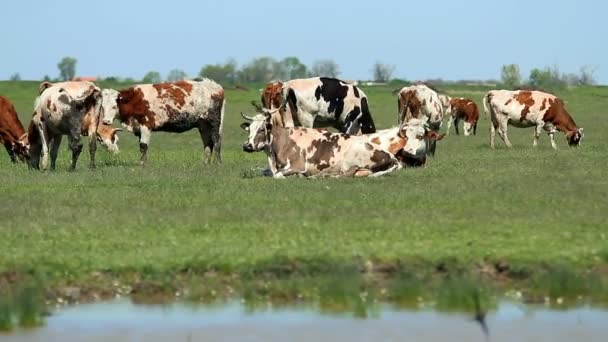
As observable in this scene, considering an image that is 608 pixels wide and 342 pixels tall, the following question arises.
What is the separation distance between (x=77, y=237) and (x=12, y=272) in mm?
1840

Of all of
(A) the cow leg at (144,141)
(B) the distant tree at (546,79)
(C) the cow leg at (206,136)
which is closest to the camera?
(A) the cow leg at (144,141)

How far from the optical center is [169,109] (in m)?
27.7

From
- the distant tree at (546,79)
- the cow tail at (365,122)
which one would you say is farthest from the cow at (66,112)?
the distant tree at (546,79)

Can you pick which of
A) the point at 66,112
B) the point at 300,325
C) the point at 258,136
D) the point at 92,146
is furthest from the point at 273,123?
the point at 300,325

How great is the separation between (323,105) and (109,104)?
4852 mm

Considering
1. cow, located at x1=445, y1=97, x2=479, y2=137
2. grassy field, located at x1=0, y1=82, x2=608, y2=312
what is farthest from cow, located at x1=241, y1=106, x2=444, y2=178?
cow, located at x1=445, y1=97, x2=479, y2=137

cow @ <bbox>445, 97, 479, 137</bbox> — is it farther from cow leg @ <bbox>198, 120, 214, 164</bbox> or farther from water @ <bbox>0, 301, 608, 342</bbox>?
water @ <bbox>0, 301, 608, 342</bbox>

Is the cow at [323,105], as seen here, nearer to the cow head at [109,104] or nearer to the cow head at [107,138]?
the cow head at [109,104]

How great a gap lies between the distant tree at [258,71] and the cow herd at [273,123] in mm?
151249

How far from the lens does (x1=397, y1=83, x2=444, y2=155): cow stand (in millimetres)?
32062

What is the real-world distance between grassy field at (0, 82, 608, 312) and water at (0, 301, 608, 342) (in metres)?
1.31

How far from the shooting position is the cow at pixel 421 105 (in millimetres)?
32062

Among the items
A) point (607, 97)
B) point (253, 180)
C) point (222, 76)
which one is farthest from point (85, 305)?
point (222, 76)

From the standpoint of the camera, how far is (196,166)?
26500 mm
